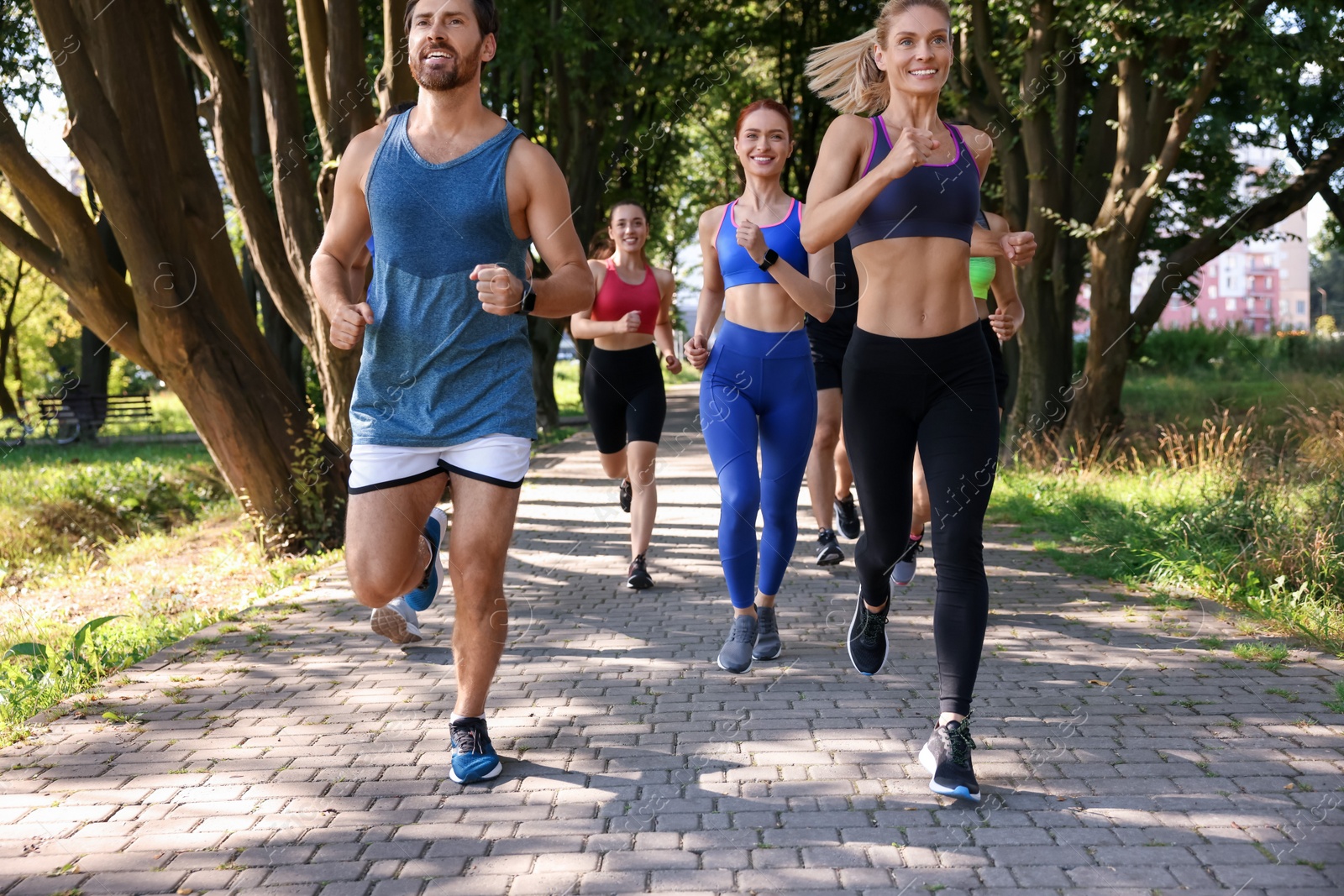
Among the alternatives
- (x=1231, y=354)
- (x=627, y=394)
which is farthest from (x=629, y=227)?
(x=1231, y=354)

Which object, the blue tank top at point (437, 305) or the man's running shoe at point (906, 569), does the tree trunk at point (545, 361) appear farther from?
the blue tank top at point (437, 305)

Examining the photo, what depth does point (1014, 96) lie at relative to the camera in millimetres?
14984

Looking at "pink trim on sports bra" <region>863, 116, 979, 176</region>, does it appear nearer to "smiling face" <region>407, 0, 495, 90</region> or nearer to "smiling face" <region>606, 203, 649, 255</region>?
"smiling face" <region>407, 0, 495, 90</region>

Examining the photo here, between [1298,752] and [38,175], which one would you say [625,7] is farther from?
[1298,752]

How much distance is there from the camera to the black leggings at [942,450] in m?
4.02

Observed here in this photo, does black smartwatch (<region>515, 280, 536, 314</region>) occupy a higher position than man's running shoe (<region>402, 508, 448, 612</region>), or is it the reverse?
black smartwatch (<region>515, 280, 536, 314</region>)

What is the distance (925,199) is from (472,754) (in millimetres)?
2444

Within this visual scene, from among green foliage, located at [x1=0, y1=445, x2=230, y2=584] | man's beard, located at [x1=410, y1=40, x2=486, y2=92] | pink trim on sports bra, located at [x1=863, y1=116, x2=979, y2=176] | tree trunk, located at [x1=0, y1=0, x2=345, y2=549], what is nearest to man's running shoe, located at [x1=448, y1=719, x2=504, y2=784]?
man's beard, located at [x1=410, y1=40, x2=486, y2=92]

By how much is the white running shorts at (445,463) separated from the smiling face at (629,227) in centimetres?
382

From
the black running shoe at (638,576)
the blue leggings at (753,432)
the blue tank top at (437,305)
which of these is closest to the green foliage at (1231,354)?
the black running shoe at (638,576)

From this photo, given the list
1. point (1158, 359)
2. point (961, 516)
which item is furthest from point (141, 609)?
point (1158, 359)

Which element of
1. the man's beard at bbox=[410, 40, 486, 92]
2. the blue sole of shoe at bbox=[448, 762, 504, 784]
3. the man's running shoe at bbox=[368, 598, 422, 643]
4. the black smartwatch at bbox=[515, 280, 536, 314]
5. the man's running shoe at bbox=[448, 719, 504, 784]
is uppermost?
the man's beard at bbox=[410, 40, 486, 92]

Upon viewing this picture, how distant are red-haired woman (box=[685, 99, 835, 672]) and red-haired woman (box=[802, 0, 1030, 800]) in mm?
1254

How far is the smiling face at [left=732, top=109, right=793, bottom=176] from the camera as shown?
5.61 meters
